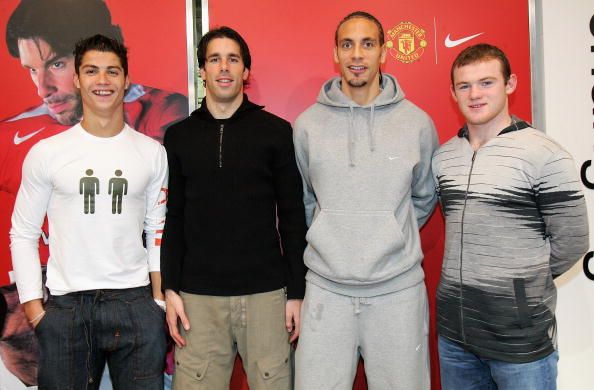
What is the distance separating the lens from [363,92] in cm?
192

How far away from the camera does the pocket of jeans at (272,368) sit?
1858 mm

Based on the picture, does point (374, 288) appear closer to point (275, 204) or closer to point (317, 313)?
point (317, 313)

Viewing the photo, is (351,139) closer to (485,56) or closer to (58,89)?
(485,56)

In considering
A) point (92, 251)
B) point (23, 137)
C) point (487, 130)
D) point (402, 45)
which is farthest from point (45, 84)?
point (487, 130)

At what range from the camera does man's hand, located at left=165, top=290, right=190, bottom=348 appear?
1.87m

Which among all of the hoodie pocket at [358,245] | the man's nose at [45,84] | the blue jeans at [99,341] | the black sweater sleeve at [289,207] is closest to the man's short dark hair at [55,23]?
the man's nose at [45,84]

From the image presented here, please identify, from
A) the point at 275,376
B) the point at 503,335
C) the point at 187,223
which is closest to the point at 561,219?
the point at 503,335

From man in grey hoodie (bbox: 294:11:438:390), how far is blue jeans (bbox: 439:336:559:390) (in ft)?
0.30

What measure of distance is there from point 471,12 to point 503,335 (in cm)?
162

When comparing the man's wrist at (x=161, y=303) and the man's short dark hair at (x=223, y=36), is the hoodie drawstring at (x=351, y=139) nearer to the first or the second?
the man's short dark hair at (x=223, y=36)

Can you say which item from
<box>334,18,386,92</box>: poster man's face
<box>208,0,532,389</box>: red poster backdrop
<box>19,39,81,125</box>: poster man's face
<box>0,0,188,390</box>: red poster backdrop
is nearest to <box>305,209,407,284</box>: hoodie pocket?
<box>334,18,386,92</box>: poster man's face

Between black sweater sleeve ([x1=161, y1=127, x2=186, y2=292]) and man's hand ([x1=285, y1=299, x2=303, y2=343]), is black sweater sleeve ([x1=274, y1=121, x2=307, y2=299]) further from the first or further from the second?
black sweater sleeve ([x1=161, y1=127, x2=186, y2=292])

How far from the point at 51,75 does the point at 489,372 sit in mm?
2319

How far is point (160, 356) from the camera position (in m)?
1.85
